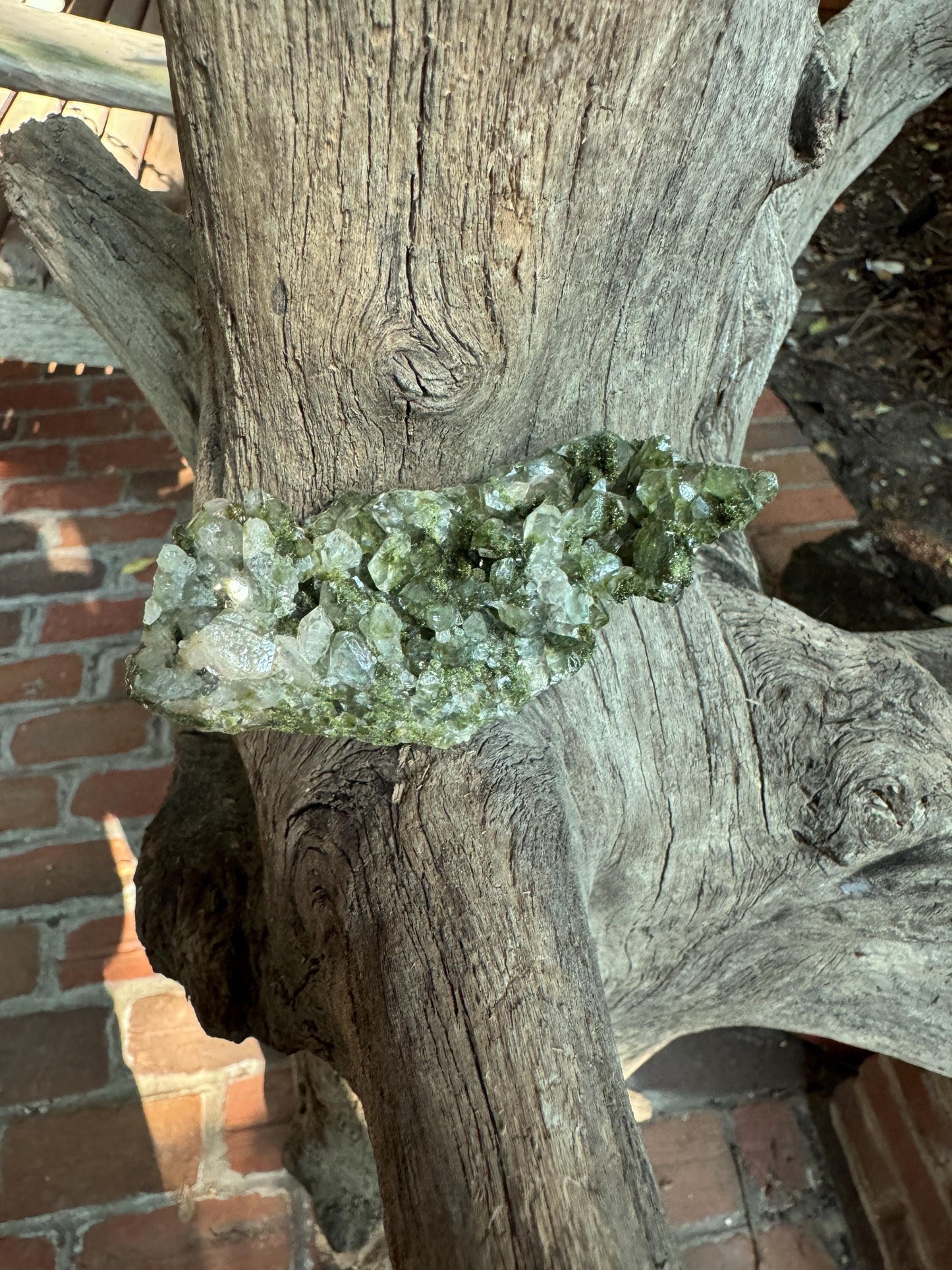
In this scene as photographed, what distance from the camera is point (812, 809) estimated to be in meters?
0.77

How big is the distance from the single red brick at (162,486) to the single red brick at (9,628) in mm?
327

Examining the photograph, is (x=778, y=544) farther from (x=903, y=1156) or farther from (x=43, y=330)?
(x=43, y=330)

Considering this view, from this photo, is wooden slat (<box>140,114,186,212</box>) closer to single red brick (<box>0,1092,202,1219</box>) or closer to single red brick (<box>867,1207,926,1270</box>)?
single red brick (<box>0,1092,202,1219</box>)

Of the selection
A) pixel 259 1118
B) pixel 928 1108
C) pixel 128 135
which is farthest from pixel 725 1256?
pixel 128 135

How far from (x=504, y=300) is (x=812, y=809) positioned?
0.44 m

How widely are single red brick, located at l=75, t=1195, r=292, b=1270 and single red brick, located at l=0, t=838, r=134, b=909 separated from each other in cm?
45

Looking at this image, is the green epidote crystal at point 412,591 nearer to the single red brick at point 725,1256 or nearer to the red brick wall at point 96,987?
the red brick wall at point 96,987

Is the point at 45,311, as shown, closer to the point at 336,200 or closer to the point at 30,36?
the point at 30,36

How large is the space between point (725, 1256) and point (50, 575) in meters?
1.54

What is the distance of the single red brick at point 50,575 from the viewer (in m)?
1.83

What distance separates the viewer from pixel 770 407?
2.04m

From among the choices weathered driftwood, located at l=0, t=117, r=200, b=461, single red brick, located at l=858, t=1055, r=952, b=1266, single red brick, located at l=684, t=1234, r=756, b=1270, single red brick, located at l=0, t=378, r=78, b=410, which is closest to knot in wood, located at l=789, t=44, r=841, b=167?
weathered driftwood, located at l=0, t=117, r=200, b=461

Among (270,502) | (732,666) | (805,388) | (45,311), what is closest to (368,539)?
(270,502)

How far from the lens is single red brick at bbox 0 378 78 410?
2121mm
